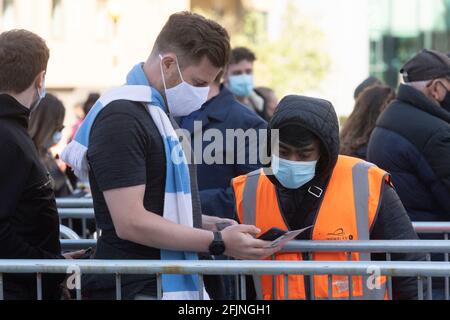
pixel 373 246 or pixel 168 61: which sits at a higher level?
pixel 168 61

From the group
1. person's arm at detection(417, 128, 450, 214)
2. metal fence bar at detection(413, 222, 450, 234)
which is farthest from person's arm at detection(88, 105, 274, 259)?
person's arm at detection(417, 128, 450, 214)

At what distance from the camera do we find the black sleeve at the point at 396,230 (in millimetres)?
3676

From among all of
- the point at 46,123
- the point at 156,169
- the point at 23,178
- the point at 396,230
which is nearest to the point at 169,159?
the point at 156,169

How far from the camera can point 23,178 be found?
373cm

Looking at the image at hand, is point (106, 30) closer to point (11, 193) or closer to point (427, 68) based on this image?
point (427, 68)

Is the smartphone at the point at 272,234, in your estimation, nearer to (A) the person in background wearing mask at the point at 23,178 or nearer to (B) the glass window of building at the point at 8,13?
(A) the person in background wearing mask at the point at 23,178

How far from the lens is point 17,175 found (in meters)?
3.71

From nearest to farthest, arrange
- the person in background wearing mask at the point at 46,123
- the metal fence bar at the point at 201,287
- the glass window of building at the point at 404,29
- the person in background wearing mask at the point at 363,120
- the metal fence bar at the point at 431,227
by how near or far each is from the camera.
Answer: the metal fence bar at the point at 201,287 < the metal fence bar at the point at 431,227 < the person in background wearing mask at the point at 363,120 < the person in background wearing mask at the point at 46,123 < the glass window of building at the point at 404,29

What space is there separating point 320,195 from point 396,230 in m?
0.33

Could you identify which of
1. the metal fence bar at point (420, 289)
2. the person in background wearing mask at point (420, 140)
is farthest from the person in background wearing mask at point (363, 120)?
the metal fence bar at point (420, 289)

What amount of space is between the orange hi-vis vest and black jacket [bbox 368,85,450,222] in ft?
5.76

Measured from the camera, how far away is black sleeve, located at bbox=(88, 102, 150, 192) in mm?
3410

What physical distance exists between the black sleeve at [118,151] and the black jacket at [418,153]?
8.00 feet
